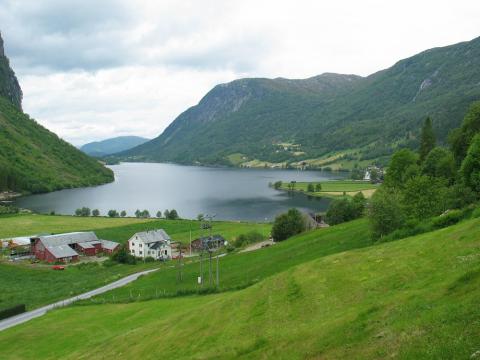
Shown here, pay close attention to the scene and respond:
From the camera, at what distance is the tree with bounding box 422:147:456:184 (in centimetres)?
6625

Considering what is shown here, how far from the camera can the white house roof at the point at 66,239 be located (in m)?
95.6

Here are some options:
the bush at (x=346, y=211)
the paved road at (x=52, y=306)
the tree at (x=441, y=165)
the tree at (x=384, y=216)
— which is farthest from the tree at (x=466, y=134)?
the paved road at (x=52, y=306)

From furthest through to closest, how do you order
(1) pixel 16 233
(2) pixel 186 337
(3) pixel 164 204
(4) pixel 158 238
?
1. (3) pixel 164 204
2. (1) pixel 16 233
3. (4) pixel 158 238
4. (2) pixel 186 337

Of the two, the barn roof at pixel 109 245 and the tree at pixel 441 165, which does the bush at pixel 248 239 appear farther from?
the tree at pixel 441 165

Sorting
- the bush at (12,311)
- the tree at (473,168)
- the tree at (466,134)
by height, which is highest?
the tree at (466,134)

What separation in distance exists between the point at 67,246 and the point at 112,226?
37.1m

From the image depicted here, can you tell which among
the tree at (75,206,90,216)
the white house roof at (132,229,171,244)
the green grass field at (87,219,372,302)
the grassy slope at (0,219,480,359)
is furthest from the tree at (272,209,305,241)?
the tree at (75,206,90,216)

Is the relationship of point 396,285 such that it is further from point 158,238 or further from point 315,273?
point 158,238

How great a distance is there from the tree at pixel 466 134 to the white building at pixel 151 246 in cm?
5876

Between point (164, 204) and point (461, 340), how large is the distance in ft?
582

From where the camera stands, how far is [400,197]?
53.9 meters

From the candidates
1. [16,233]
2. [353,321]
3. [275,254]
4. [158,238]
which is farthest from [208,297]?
[16,233]

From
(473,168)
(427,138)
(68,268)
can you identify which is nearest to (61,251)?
(68,268)

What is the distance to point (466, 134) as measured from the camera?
67375mm
